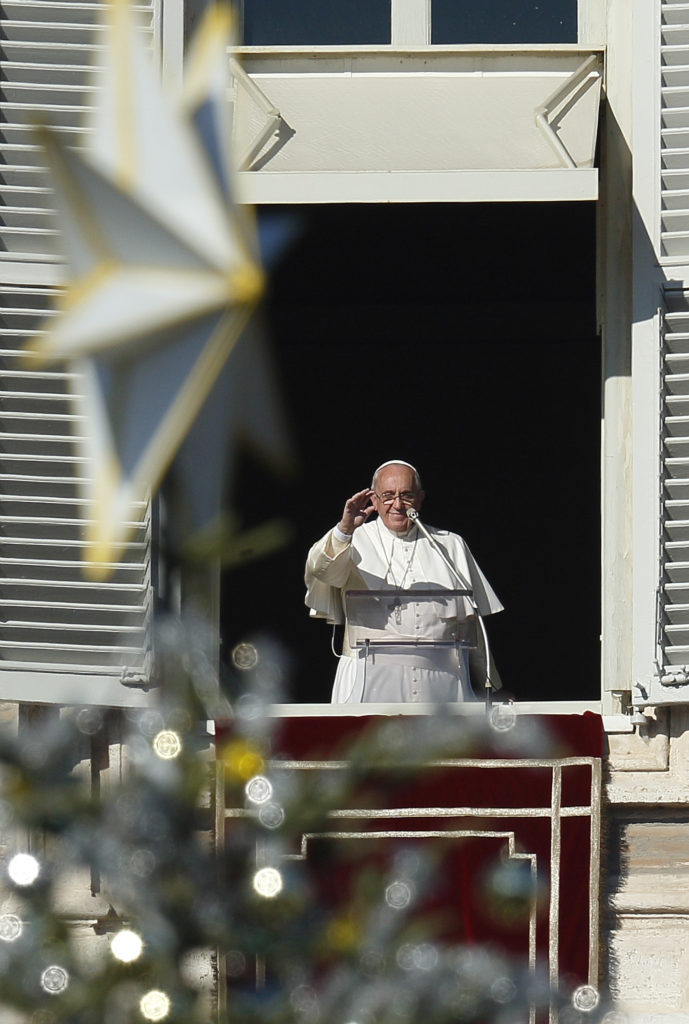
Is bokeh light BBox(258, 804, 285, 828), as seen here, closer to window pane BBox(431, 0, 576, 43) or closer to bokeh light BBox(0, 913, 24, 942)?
bokeh light BBox(0, 913, 24, 942)

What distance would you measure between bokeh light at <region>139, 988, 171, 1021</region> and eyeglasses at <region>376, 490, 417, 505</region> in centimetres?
319

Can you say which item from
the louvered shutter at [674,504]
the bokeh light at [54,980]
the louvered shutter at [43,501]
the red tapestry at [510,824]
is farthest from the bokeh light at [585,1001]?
the louvered shutter at [43,501]

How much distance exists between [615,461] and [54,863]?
10.3ft

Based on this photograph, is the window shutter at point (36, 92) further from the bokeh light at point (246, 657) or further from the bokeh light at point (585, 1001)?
the bokeh light at point (585, 1001)

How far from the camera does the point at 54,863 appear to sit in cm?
310

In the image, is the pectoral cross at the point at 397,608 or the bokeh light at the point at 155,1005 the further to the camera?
the pectoral cross at the point at 397,608

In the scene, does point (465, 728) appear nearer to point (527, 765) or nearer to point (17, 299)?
point (527, 765)

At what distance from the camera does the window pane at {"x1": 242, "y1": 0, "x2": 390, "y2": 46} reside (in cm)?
634

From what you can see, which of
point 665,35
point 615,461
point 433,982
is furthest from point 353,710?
point 433,982

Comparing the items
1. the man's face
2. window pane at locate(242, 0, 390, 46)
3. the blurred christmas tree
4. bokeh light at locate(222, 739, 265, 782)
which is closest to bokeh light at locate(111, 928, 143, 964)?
the blurred christmas tree

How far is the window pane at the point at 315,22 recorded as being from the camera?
6.34 meters

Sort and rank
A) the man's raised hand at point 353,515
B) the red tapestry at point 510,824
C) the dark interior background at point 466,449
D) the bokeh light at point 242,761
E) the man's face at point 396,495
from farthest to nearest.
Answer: the dark interior background at point 466,449, the man's face at point 396,495, the man's raised hand at point 353,515, the red tapestry at point 510,824, the bokeh light at point 242,761

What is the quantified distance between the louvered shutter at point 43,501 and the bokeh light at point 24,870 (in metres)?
2.34

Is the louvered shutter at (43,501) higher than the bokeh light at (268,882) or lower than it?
higher
